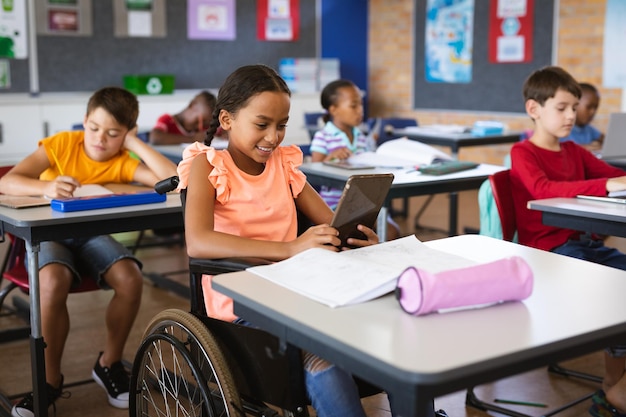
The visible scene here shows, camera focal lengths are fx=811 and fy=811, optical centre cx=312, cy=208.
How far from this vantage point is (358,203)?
165 centimetres

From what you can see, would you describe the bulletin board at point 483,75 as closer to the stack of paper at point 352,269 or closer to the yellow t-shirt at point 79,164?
the yellow t-shirt at point 79,164

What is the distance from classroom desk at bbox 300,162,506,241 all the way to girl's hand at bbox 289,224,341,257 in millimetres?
1255

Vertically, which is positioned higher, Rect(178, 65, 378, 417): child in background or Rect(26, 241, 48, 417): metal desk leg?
Rect(178, 65, 378, 417): child in background

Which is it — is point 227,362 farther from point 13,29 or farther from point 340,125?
point 13,29

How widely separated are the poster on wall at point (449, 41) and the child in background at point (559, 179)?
4623mm

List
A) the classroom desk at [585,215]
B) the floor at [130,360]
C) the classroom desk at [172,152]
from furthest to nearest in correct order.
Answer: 1. the classroom desk at [172,152]
2. the floor at [130,360]
3. the classroom desk at [585,215]

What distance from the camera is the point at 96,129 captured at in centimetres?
271

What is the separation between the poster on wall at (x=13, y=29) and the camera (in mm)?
5516

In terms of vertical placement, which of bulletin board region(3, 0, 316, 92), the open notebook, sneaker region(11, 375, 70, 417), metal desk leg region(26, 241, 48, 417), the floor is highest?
bulletin board region(3, 0, 316, 92)

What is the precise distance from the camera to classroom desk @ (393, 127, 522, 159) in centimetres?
461

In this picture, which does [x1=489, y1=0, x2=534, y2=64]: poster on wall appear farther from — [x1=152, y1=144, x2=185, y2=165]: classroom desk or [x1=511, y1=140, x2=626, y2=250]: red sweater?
[x1=511, y1=140, x2=626, y2=250]: red sweater

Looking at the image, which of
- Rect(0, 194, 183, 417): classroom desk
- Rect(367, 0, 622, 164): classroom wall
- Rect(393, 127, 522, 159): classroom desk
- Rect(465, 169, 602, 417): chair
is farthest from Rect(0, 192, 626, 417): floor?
Rect(367, 0, 622, 164): classroom wall

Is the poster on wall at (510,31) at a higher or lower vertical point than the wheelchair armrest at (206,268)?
higher

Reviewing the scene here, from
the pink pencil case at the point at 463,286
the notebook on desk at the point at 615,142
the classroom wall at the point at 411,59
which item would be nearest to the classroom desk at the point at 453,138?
the notebook on desk at the point at 615,142
